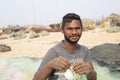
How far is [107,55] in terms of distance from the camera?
19.0ft

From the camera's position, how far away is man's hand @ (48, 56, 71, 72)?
2.26 m

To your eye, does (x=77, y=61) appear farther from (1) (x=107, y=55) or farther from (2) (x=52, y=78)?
(1) (x=107, y=55)

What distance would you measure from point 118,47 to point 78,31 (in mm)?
4022

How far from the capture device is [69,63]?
7.49 feet

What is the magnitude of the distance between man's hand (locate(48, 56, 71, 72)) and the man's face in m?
0.29

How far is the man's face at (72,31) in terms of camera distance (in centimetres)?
248

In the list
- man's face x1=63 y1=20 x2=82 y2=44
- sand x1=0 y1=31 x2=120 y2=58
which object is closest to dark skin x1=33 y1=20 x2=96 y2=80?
man's face x1=63 y1=20 x2=82 y2=44

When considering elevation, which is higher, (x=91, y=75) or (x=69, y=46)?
(x=69, y=46)

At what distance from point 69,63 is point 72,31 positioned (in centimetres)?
33

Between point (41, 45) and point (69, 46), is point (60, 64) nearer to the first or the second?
point (69, 46)

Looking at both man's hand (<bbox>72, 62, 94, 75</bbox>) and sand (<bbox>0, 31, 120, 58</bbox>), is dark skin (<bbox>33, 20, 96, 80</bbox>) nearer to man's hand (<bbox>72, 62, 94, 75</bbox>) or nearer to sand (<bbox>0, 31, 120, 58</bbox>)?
man's hand (<bbox>72, 62, 94, 75</bbox>)

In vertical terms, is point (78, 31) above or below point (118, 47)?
above

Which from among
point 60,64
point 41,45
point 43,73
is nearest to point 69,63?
point 60,64

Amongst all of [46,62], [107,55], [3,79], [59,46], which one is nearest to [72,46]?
[59,46]
